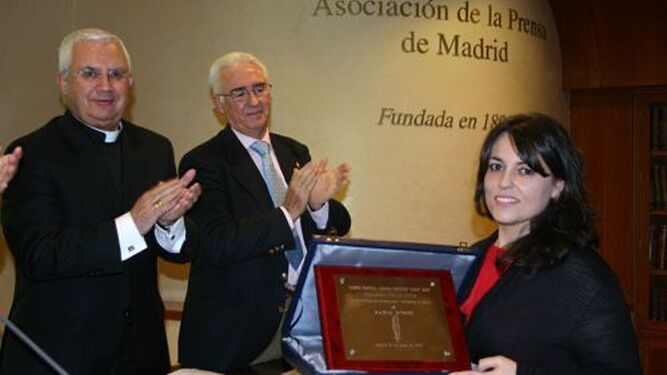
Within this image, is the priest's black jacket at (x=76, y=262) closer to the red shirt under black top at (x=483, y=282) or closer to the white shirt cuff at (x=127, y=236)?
the white shirt cuff at (x=127, y=236)

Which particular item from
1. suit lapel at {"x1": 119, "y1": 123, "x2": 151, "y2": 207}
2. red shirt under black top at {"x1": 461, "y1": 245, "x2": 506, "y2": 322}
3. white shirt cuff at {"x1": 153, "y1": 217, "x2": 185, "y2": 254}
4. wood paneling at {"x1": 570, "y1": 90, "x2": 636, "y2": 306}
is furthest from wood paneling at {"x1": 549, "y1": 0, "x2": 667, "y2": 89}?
red shirt under black top at {"x1": 461, "y1": 245, "x2": 506, "y2": 322}

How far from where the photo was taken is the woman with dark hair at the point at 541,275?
5.61 feet

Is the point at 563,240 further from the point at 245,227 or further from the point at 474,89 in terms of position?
the point at 474,89

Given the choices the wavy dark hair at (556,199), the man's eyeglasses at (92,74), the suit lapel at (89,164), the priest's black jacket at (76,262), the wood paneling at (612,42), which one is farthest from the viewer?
the wood paneling at (612,42)

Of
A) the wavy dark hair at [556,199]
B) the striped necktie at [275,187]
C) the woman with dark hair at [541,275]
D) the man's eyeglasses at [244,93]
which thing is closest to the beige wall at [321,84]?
the man's eyeglasses at [244,93]

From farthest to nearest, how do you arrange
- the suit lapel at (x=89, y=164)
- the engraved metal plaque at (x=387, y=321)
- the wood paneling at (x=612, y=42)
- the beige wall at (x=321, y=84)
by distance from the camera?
the wood paneling at (x=612, y=42)
the beige wall at (x=321, y=84)
the suit lapel at (x=89, y=164)
the engraved metal plaque at (x=387, y=321)

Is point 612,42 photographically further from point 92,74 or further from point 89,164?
point 89,164

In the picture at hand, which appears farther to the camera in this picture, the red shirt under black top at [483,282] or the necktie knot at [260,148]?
the necktie knot at [260,148]

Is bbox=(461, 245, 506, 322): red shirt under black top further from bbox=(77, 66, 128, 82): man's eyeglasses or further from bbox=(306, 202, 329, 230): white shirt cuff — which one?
bbox=(77, 66, 128, 82): man's eyeglasses

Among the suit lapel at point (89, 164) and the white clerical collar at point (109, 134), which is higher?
the white clerical collar at point (109, 134)

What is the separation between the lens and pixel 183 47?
4.46 meters

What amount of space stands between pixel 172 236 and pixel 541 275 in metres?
1.15

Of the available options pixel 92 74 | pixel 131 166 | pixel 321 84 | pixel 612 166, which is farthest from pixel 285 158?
pixel 612 166

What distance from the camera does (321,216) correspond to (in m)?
2.97
